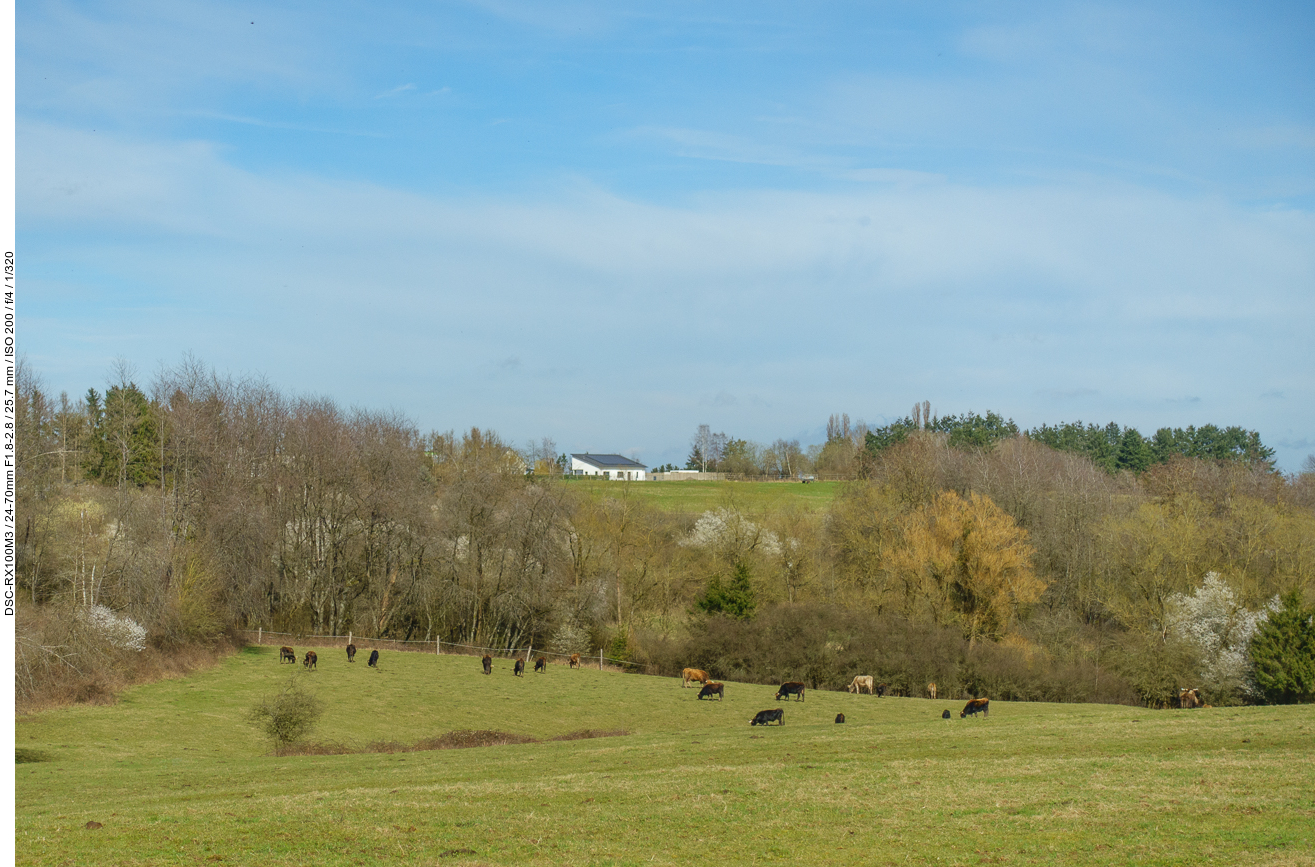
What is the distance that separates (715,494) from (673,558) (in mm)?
42637

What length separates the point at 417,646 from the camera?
57.3m

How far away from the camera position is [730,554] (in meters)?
64.6

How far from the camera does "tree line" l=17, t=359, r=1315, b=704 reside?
46656mm

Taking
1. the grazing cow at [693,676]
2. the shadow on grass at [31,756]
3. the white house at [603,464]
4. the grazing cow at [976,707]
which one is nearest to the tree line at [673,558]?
the grazing cow at [693,676]

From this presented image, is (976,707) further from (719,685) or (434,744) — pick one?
(434,744)

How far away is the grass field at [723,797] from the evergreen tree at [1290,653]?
1896 centimetres

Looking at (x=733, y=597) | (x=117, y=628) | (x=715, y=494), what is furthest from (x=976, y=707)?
(x=715, y=494)

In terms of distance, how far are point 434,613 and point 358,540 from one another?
6990 mm

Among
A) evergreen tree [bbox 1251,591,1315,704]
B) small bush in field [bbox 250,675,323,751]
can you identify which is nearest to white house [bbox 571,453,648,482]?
evergreen tree [bbox 1251,591,1315,704]

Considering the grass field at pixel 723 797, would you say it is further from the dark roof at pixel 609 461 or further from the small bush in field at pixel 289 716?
the dark roof at pixel 609 461

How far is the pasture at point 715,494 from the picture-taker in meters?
68.3

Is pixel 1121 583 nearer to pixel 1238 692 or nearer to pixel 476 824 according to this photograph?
pixel 1238 692

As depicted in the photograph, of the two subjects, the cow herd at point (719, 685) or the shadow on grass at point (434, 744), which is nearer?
the shadow on grass at point (434, 744)

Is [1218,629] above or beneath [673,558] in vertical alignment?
beneath
